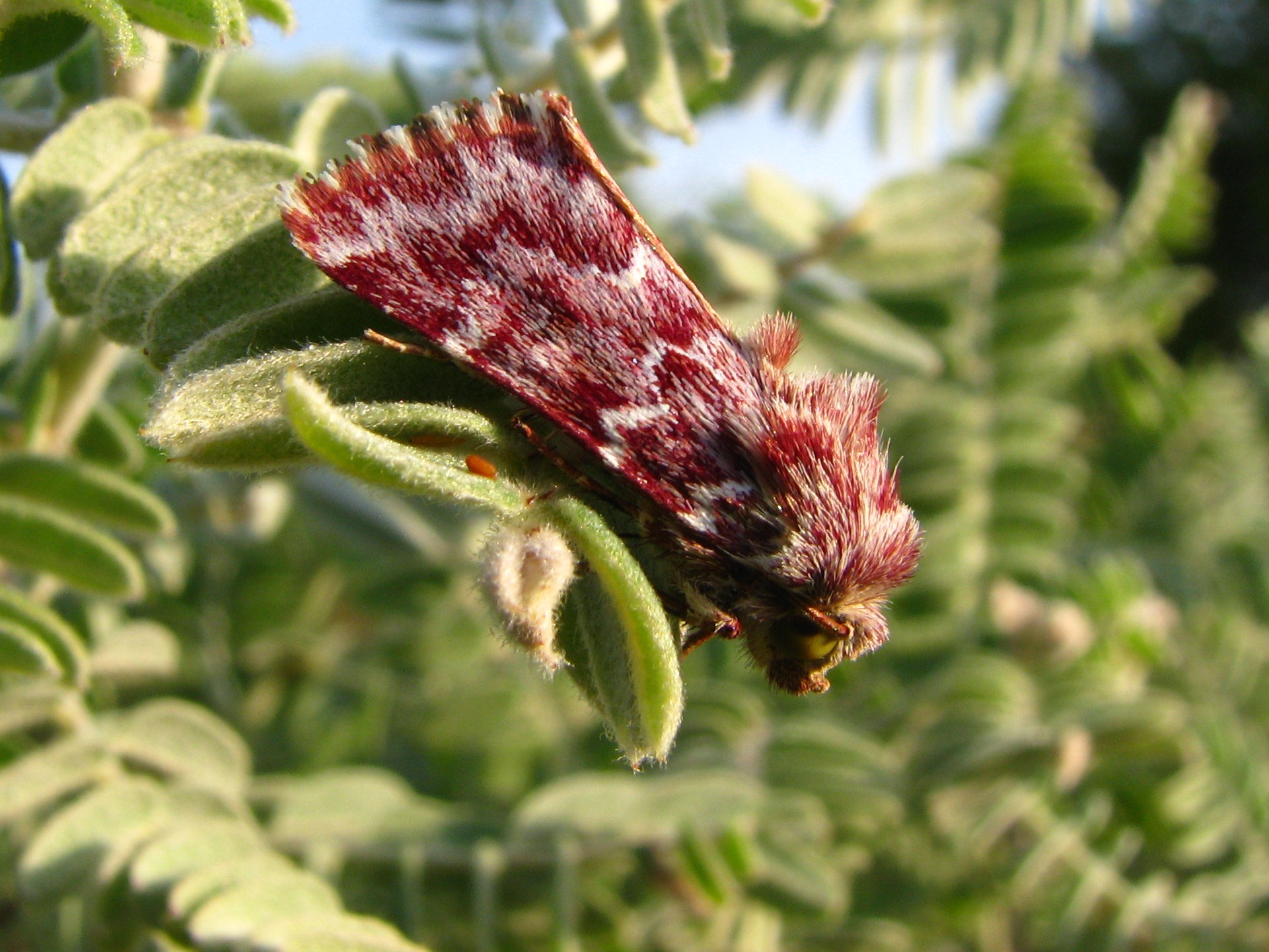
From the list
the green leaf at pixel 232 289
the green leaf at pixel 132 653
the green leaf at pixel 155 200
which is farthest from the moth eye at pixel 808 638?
the green leaf at pixel 132 653

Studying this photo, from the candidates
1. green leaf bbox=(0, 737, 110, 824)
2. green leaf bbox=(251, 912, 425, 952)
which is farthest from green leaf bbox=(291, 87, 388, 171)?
green leaf bbox=(0, 737, 110, 824)

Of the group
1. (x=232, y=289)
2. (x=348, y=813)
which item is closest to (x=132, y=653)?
(x=348, y=813)

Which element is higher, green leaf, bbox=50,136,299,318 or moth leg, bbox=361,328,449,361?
green leaf, bbox=50,136,299,318

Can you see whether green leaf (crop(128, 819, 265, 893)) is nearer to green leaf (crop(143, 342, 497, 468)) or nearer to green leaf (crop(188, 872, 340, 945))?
green leaf (crop(188, 872, 340, 945))

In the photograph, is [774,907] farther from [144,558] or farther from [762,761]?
[144,558]

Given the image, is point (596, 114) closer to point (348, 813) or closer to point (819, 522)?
point (819, 522)

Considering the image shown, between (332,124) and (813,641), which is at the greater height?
(332,124)

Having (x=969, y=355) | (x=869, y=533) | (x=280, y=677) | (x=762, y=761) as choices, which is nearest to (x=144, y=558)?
(x=280, y=677)
